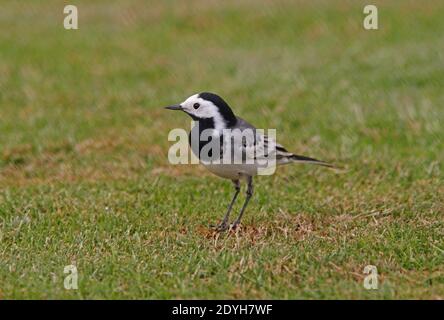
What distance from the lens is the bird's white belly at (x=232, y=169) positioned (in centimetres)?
693

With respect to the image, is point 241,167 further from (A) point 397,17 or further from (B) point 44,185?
(A) point 397,17

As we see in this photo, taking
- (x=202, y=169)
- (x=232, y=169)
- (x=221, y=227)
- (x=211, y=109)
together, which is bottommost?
(x=221, y=227)

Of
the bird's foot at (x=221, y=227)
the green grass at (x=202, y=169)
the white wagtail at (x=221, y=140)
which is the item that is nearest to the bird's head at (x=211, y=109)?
the white wagtail at (x=221, y=140)

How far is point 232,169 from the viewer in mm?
6996

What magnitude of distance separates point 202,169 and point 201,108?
225 centimetres

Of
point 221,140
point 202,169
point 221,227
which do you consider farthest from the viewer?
point 202,169

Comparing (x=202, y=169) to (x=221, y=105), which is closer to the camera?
(x=221, y=105)

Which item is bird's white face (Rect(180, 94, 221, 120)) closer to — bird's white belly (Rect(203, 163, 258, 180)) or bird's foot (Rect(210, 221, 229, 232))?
bird's white belly (Rect(203, 163, 258, 180))

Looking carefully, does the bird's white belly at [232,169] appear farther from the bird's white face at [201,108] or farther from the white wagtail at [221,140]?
the bird's white face at [201,108]

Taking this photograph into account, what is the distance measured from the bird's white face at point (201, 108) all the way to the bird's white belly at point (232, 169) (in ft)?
1.28

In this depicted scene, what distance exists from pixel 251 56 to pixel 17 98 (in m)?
4.10

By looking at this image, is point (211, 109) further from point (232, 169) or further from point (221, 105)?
point (232, 169)

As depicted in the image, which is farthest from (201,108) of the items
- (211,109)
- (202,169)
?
(202,169)
